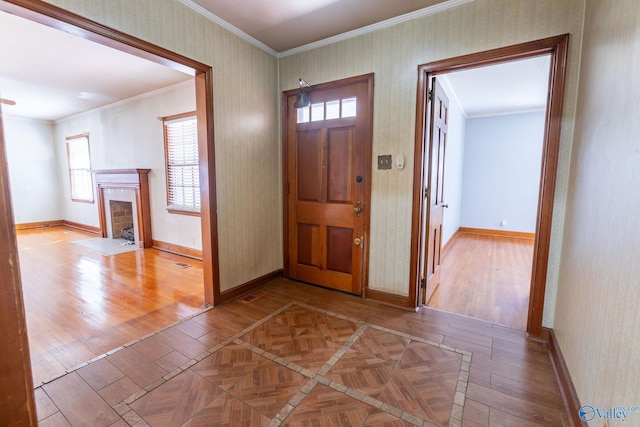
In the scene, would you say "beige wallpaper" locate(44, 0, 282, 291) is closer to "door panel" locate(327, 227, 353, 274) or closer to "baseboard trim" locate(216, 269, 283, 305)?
"baseboard trim" locate(216, 269, 283, 305)

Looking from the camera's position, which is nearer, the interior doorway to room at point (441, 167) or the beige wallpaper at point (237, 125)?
the interior doorway to room at point (441, 167)

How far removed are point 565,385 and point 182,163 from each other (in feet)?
16.2

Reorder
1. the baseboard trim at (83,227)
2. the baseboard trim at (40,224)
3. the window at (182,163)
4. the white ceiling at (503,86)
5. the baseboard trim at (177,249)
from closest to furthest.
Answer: the white ceiling at (503,86) < the window at (182,163) < the baseboard trim at (177,249) < the baseboard trim at (83,227) < the baseboard trim at (40,224)

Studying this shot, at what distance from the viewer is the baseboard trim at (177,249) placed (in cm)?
448

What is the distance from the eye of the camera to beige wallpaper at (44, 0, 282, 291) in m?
2.25

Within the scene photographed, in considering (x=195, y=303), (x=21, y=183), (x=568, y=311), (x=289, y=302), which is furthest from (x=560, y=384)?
(x=21, y=183)

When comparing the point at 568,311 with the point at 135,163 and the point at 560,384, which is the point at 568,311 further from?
the point at 135,163

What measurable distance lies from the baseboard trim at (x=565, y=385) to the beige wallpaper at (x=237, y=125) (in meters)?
2.72

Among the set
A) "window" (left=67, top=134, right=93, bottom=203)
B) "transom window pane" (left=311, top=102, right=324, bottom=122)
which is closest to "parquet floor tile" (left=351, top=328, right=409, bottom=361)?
"transom window pane" (left=311, top=102, right=324, bottom=122)

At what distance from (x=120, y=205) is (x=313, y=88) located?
5.08m

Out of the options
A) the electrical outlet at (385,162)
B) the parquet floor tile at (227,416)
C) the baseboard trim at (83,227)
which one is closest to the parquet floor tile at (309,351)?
the parquet floor tile at (227,416)

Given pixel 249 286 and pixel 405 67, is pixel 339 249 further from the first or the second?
pixel 405 67

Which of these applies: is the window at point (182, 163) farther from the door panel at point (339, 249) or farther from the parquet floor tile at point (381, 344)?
the parquet floor tile at point (381, 344)

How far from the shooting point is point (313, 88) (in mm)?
3135
